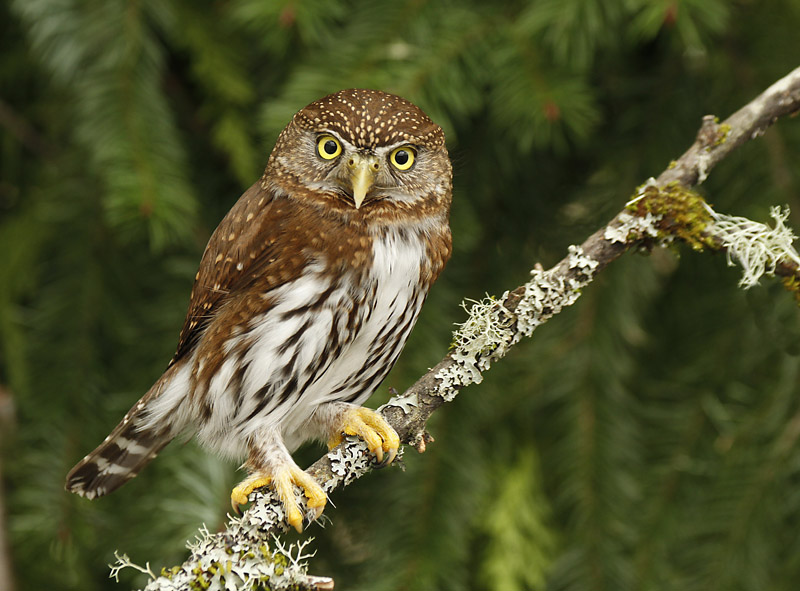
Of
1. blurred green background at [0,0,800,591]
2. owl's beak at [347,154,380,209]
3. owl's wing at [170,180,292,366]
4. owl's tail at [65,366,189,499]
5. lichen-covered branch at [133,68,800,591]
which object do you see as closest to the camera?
lichen-covered branch at [133,68,800,591]

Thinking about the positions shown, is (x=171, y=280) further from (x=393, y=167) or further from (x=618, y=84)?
(x=618, y=84)

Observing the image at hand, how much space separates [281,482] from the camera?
1.82m

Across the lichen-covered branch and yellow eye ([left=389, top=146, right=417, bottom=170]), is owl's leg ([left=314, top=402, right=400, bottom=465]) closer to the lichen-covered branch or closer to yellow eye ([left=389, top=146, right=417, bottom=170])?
the lichen-covered branch

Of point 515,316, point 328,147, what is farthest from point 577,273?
point 328,147

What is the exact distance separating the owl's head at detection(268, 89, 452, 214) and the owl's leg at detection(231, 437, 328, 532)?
0.55 m

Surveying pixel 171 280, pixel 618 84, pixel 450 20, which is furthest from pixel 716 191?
pixel 171 280

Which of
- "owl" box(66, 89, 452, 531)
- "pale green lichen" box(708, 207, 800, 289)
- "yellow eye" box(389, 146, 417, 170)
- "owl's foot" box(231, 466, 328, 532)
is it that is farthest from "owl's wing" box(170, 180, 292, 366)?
"pale green lichen" box(708, 207, 800, 289)

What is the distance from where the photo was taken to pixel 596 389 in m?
2.69

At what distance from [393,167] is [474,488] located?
41.1 inches

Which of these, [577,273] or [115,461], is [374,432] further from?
[115,461]

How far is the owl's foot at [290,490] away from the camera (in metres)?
1.73

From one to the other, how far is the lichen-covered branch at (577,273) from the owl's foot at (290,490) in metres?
0.02

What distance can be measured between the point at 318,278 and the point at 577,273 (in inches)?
21.7

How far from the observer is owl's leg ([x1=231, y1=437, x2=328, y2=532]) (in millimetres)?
1746
